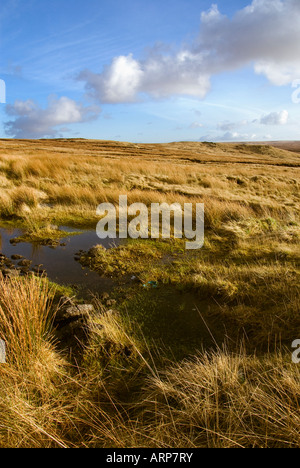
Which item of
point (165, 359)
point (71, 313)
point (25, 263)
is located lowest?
point (165, 359)

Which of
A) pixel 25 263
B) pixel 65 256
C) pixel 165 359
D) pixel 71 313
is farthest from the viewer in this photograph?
pixel 65 256

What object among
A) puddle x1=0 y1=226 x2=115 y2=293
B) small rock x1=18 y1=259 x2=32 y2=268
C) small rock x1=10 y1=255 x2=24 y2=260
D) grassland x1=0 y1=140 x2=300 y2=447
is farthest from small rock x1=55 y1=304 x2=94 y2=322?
small rock x1=10 y1=255 x2=24 y2=260

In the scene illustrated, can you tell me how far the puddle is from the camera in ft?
16.3

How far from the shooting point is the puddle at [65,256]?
496 cm

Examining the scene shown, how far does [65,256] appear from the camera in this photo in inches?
238

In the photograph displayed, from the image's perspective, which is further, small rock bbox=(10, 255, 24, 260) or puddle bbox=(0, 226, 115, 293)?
small rock bbox=(10, 255, 24, 260)

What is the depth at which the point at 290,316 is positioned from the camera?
376 cm

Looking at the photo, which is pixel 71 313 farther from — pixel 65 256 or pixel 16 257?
pixel 16 257

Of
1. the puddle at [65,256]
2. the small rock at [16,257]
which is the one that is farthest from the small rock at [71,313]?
the small rock at [16,257]

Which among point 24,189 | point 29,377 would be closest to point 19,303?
point 29,377

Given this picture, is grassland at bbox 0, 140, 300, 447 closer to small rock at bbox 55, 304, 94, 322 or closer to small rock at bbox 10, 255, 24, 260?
small rock at bbox 55, 304, 94, 322

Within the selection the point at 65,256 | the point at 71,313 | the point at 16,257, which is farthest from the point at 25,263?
the point at 71,313

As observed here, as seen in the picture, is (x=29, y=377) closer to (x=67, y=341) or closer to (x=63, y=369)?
(x=63, y=369)

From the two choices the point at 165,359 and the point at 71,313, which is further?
the point at 71,313
